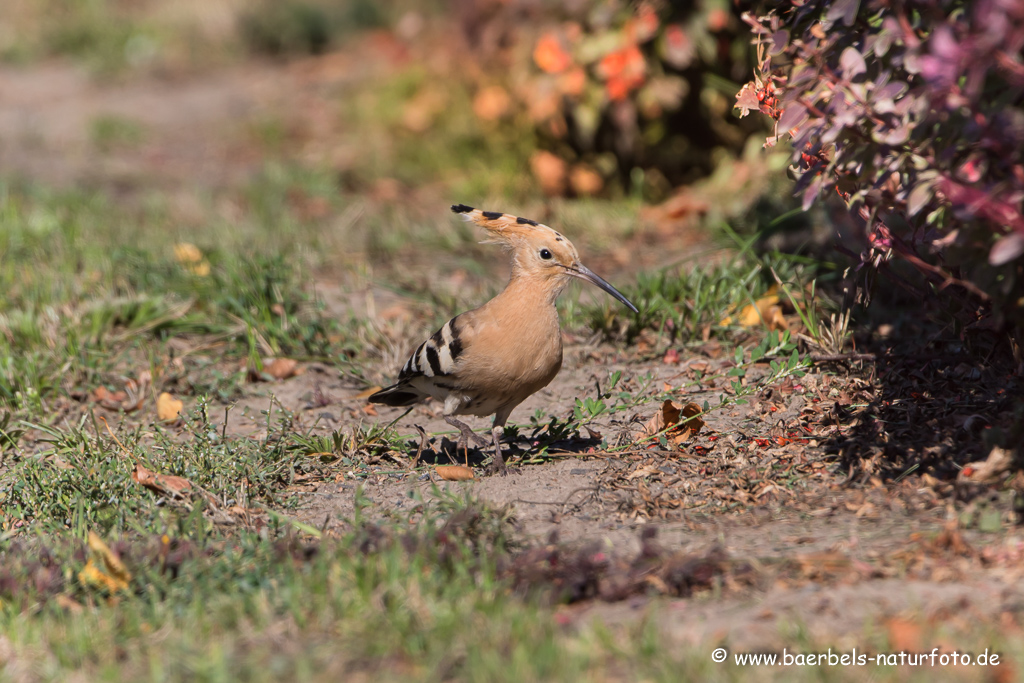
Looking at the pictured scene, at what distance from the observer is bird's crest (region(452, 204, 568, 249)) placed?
4047mm

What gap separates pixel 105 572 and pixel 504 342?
1.53 meters

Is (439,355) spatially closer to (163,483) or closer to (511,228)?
(511,228)

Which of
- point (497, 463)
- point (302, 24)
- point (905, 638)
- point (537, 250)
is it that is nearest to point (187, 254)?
point (537, 250)

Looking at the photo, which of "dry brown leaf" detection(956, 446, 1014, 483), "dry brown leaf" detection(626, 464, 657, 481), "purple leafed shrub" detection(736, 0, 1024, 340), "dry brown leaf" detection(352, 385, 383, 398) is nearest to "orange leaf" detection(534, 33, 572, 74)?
"dry brown leaf" detection(352, 385, 383, 398)

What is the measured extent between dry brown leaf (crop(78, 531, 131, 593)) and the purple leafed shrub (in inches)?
83.9

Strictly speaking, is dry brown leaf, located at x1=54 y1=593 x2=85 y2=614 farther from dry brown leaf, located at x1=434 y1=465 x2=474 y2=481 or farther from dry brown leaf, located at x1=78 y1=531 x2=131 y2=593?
dry brown leaf, located at x1=434 y1=465 x2=474 y2=481

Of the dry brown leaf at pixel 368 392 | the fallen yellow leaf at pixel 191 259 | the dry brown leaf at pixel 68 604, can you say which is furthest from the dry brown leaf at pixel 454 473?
the fallen yellow leaf at pixel 191 259

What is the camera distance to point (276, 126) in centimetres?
917

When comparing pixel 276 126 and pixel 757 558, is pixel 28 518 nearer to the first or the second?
pixel 757 558

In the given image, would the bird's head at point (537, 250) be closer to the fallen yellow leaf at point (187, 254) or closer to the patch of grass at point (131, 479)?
the patch of grass at point (131, 479)

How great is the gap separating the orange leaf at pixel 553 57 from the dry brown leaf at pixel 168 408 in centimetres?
325

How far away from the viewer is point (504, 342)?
150 inches

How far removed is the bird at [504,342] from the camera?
3.80 metres

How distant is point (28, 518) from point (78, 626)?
105cm
